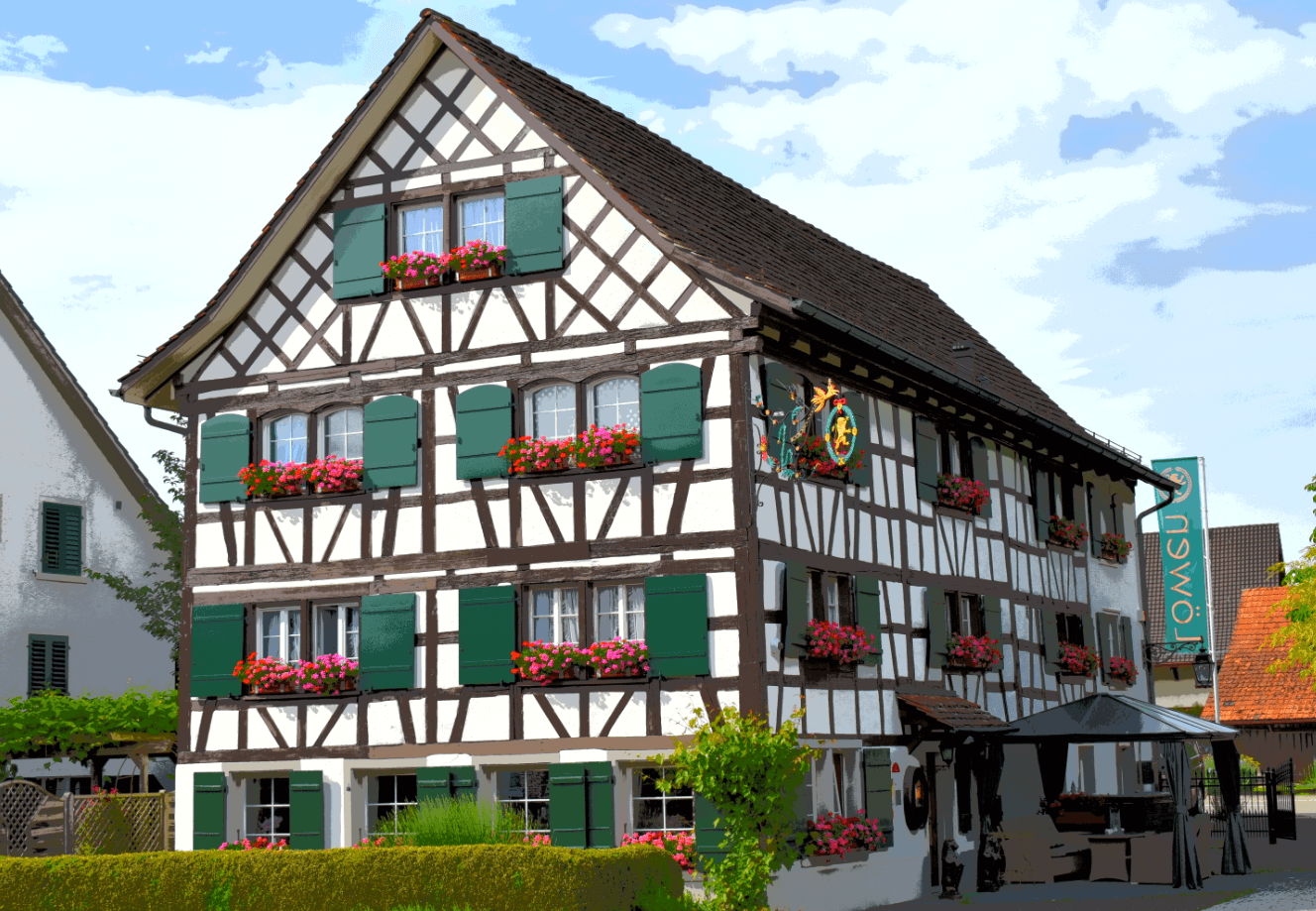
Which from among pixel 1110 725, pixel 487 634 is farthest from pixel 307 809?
pixel 1110 725

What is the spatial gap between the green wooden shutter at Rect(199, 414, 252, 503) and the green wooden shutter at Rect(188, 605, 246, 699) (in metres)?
1.42

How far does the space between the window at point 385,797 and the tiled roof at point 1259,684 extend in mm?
29632

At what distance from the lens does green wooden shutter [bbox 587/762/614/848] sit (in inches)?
743

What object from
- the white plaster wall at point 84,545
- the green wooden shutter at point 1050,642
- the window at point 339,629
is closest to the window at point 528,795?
the window at point 339,629

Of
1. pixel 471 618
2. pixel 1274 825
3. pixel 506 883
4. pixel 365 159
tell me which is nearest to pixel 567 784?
pixel 471 618

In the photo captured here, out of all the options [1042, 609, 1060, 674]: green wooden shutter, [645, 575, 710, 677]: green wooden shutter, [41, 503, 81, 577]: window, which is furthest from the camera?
[41, 503, 81, 577]: window

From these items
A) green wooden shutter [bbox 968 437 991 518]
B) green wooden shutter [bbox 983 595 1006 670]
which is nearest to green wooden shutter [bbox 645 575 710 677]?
green wooden shutter [bbox 983 595 1006 670]

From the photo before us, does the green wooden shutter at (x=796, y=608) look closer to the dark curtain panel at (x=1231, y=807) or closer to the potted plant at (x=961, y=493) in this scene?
the potted plant at (x=961, y=493)

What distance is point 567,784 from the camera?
62.2 feet

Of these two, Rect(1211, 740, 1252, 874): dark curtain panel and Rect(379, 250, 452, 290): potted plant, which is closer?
Rect(379, 250, 452, 290): potted plant

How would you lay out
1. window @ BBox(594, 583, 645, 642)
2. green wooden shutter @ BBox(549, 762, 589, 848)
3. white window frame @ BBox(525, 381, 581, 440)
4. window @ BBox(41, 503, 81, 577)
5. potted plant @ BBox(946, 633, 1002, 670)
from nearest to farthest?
green wooden shutter @ BBox(549, 762, 589, 848) < window @ BBox(594, 583, 645, 642) < white window frame @ BBox(525, 381, 581, 440) < potted plant @ BBox(946, 633, 1002, 670) < window @ BBox(41, 503, 81, 577)

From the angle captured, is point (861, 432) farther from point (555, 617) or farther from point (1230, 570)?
point (1230, 570)

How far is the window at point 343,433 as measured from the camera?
21438 mm

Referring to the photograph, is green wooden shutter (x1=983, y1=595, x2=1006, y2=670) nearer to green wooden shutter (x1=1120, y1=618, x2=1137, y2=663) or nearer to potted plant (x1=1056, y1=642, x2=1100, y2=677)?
potted plant (x1=1056, y1=642, x2=1100, y2=677)
